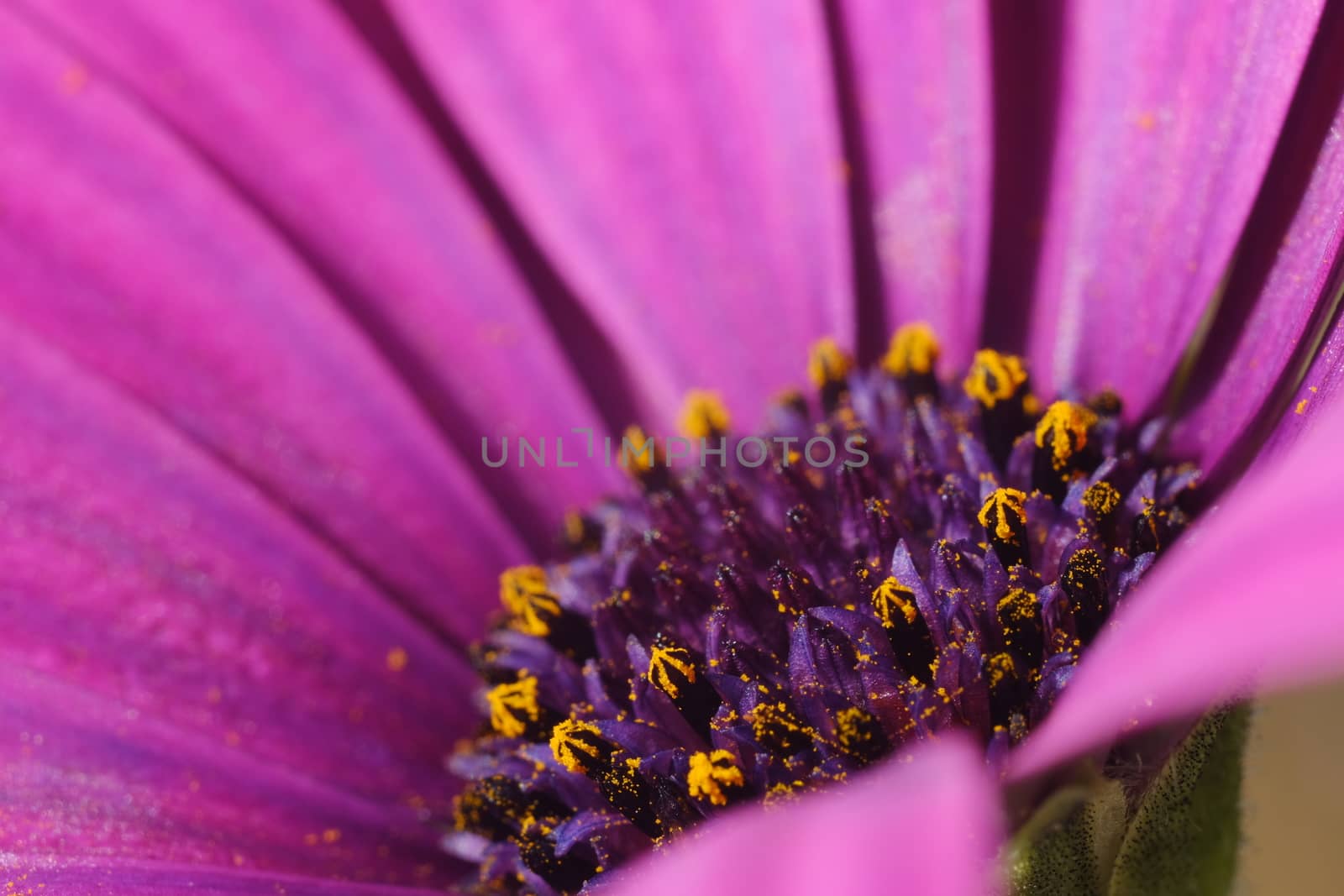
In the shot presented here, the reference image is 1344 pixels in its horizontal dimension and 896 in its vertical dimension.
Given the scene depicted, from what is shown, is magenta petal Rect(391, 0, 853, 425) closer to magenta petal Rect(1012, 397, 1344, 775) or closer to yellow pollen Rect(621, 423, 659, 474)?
yellow pollen Rect(621, 423, 659, 474)

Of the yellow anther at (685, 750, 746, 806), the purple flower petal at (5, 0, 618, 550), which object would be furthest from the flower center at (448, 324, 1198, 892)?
the purple flower petal at (5, 0, 618, 550)

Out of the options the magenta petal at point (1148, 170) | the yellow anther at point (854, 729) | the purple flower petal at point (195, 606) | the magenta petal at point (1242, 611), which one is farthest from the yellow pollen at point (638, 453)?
the magenta petal at point (1242, 611)

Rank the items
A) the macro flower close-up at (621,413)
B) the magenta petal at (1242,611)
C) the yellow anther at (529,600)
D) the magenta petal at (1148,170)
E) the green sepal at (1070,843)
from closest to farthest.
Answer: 1. the magenta petal at (1242,611)
2. the green sepal at (1070,843)
3. the macro flower close-up at (621,413)
4. the magenta petal at (1148,170)
5. the yellow anther at (529,600)

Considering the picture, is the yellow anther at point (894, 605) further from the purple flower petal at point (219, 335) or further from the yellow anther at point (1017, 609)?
the purple flower petal at point (219, 335)

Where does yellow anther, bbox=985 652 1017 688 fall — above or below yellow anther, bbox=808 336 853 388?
below

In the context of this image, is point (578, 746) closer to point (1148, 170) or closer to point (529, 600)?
point (529, 600)

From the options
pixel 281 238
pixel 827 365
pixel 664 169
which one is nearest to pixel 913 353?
pixel 827 365

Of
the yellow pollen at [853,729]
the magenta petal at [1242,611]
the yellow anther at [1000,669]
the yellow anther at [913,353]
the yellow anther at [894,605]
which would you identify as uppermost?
the yellow anther at [913,353]
